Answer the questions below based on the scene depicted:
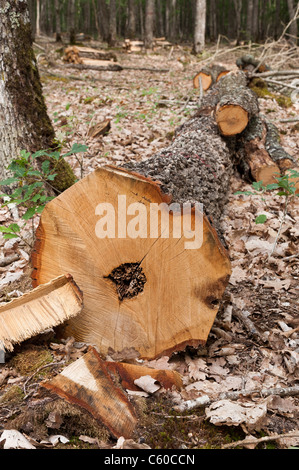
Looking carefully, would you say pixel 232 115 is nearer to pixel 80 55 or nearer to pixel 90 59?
pixel 90 59

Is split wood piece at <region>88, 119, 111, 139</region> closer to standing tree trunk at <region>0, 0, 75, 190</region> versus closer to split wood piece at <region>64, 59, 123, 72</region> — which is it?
standing tree trunk at <region>0, 0, 75, 190</region>

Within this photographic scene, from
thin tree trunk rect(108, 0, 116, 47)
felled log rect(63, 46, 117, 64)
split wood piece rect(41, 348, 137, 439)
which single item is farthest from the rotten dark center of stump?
thin tree trunk rect(108, 0, 116, 47)

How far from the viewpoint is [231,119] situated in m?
5.05

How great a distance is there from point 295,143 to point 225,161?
2541mm

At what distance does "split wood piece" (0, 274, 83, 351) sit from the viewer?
220 cm

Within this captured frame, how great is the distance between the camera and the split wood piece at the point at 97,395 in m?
1.83

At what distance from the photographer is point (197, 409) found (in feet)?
6.56

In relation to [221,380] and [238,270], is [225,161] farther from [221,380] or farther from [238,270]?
[221,380]

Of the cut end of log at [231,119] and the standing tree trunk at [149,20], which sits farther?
the standing tree trunk at [149,20]

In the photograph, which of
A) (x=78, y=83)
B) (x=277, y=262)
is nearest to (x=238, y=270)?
(x=277, y=262)

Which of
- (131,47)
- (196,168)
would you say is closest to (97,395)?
(196,168)

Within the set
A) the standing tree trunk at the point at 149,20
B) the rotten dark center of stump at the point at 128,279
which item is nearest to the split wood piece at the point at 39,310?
the rotten dark center of stump at the point at 128,279

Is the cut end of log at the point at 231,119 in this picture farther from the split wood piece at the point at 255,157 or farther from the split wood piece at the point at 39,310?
the split wood piece at the point at 39,310

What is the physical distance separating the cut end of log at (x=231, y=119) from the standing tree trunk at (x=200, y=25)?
39.8ft
